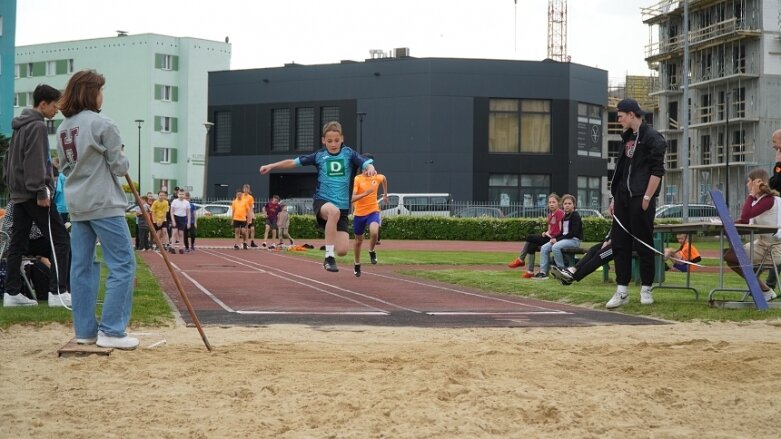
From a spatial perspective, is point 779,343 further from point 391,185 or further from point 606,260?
point 391,185

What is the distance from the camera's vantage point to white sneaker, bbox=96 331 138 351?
7.64 meters

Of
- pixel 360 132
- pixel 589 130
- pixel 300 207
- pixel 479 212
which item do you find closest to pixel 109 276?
pixel 300 207

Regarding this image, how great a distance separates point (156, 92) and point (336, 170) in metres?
76.4

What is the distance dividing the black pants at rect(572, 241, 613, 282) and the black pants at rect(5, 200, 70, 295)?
22.4ft

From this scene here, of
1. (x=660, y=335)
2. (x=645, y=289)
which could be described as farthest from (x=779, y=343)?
(x=645, y=289)

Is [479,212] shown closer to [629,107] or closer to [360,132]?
[360,132]

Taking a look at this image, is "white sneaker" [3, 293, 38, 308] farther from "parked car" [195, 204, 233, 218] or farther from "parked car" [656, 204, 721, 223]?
"parked car" [656, 204, 721, 223]

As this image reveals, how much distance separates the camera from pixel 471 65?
2442 inches

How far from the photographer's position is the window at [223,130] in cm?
6869

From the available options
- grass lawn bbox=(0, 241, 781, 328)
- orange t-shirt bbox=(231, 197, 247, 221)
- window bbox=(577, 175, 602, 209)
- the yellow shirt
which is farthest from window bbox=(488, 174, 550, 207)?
grass lawn bbox=(0, 241, 781, 328)

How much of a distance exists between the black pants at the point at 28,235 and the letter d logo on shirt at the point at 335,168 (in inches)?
150

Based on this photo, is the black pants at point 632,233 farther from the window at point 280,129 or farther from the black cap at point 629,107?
the window at point 280,129

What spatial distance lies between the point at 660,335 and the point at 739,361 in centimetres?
192

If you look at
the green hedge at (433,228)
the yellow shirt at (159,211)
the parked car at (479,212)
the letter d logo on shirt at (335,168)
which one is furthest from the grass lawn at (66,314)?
the parked car at (479,212)
